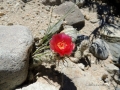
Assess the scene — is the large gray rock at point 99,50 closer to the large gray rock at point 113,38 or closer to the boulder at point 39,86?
the large gray rock at point 113,38

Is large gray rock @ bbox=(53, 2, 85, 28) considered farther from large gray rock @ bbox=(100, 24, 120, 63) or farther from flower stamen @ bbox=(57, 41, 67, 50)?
flower stamen @ bbox=(57, 41, 67, 50)

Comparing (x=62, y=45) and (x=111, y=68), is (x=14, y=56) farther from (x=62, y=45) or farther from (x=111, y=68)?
(x=111, y=68)

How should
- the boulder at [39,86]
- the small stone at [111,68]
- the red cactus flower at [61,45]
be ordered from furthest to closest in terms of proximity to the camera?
the small stone at [111,68], the boulder at [39,86], the red cactus flower at [61,45]

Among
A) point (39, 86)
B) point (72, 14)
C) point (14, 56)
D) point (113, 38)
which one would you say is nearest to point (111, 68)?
point (113, 38)

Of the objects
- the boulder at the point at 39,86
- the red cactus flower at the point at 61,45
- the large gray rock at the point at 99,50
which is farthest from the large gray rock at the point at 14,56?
the large gray rock at the point at 99,50

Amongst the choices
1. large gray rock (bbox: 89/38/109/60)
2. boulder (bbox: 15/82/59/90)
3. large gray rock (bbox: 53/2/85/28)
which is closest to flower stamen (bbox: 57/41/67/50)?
boulder (bbox: 15/82/59/90)
